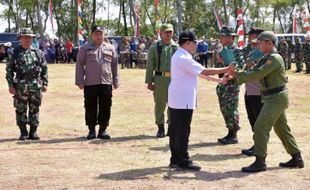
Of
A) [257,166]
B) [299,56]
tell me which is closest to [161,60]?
[257,166]

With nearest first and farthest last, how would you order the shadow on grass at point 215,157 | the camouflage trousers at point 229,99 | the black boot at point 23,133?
the shadow on grass at point 215,157 < the camouflage trousers at point 229,99 < the black boot at point 23,133

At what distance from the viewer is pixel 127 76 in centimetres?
2252

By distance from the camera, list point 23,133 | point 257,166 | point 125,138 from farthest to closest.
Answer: point 125,138 < point 23,133 < point 257,166

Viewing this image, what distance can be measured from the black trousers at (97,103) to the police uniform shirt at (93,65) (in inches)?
4.3

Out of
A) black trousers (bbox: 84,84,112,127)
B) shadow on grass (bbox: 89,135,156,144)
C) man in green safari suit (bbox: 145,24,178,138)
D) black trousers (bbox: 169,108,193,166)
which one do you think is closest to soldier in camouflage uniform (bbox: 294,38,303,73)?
man in green safari suit (bbox: 145,24,178,138)

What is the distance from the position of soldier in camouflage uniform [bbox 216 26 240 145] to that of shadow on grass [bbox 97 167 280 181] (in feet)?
5.74

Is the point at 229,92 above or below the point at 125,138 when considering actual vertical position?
above

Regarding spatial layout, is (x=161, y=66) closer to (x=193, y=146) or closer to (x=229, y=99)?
(x=229, y=99)

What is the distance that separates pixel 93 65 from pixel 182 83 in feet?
9.00

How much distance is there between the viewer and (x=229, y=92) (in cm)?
855

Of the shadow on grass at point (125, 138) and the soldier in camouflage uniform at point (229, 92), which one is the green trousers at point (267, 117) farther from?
the shadow on grass at point (125, 138)

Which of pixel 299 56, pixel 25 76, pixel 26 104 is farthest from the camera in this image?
pixel 299 56

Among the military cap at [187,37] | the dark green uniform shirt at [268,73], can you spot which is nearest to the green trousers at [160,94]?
the military cap at [187,37]

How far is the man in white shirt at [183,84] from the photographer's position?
6.62m
